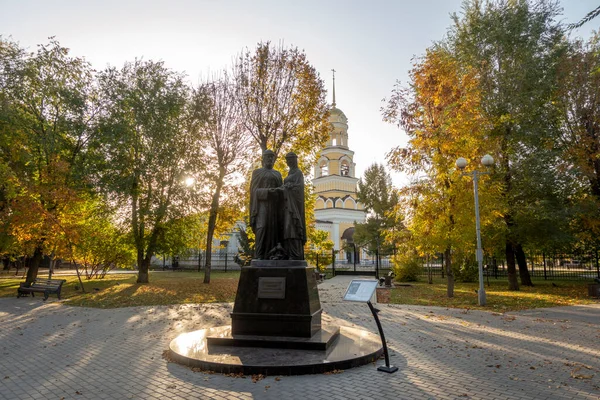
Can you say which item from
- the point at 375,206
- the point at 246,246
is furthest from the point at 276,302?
the point at 375,206

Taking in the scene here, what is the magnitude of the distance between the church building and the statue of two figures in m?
38.9

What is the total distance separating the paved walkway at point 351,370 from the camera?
4.82 meters

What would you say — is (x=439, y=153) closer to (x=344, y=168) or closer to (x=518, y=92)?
(x=518, y=92)

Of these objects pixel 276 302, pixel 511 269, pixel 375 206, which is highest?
pixel 375 206

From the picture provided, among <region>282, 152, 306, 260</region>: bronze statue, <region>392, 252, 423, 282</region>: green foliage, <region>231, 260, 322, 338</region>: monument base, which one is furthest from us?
<region>392, 252, 423, 282</region>: green foliage

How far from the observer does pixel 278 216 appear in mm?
7938

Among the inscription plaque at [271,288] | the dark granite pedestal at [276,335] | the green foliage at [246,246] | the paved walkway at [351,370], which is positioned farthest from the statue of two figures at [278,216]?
the green foliage at [246,246]

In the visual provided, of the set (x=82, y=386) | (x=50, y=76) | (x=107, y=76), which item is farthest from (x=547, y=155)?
(x=50, y=76)

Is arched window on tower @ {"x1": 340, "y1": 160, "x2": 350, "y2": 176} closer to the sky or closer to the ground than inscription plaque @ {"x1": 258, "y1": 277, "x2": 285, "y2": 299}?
closer to the sky

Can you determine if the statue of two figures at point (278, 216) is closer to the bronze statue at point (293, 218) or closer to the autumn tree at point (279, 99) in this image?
the bronze statue at point (293, 218)

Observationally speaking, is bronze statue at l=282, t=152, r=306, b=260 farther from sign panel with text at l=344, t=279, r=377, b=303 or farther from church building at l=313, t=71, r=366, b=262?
church building at l=313, t=71, r=366, b=262

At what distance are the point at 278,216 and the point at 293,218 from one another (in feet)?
1.24


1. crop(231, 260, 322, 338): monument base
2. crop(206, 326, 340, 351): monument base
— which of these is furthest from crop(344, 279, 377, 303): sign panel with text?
crop(231, 260, 322, 338): monument base

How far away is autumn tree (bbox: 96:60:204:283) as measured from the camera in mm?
19312
